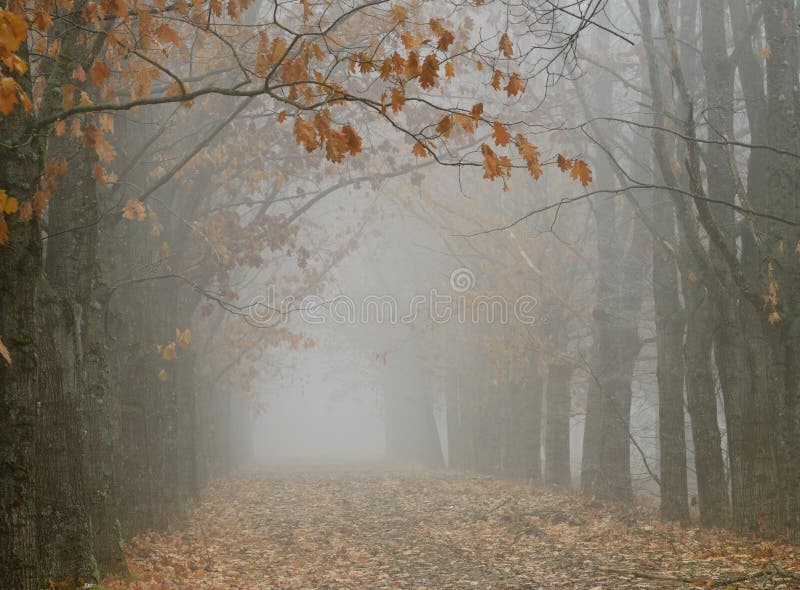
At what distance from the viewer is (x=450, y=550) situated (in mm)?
10664

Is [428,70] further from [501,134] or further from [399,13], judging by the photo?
[399,13]

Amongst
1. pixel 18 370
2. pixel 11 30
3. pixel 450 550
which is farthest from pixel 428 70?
pixel 450 550

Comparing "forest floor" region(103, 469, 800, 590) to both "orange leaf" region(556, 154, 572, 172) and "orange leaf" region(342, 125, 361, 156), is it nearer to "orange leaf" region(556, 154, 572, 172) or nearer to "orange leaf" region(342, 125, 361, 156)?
"orange leaf" region(556, 154, 572, 172)

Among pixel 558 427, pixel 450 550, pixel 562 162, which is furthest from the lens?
pixel 558 427

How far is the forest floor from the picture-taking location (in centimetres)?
796

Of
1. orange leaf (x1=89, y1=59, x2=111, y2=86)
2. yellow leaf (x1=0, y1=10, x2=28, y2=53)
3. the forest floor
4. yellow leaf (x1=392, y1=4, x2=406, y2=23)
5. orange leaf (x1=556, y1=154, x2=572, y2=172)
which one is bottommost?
the forest floor

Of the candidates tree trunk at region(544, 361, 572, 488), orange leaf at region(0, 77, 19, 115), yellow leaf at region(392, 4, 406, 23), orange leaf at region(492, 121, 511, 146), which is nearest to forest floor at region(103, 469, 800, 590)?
tree trunk at region(544, 361, 572, 488)

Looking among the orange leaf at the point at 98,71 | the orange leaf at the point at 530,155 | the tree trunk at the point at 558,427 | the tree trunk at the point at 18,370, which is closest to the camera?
the tree trunk at the point at 18,370

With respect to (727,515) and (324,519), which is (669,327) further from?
(324,519)

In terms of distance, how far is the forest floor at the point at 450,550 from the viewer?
26.1 feet

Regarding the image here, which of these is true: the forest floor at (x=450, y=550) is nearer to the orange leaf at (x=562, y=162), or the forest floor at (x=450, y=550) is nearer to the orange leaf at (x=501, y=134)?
the orange leaf at (x=562, y=162)

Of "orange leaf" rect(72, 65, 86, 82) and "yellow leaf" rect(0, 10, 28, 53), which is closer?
"yellow leaf" rect(0, 10, 28, 53)

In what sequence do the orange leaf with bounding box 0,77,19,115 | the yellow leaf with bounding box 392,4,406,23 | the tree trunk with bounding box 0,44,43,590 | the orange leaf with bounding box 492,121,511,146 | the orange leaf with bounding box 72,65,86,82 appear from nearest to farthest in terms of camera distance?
the orange leaf with bounding box 0,77,19,115
the tree trunk with bounding box 0,44,43,590
the orange leaf with bounding box 492,121,511,146
the orange leaf with bounding box 72,65,86,82
the yellow leaf with bounding box 392,4,406,23

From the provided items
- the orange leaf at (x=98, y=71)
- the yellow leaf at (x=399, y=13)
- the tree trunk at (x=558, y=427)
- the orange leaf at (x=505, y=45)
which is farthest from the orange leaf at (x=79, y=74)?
the tree trunk at (x=558, y=427)
